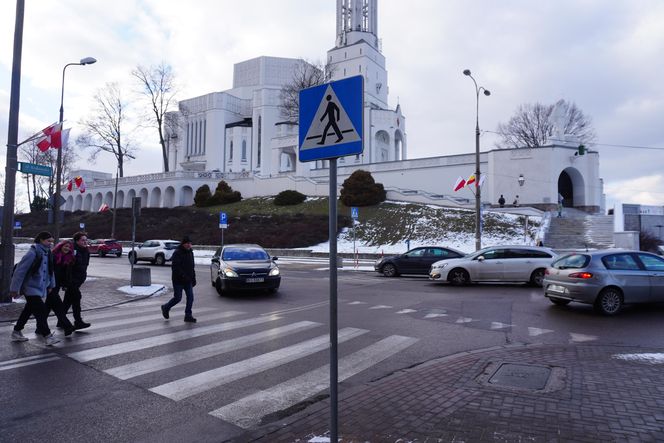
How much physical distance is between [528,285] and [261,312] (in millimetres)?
10776

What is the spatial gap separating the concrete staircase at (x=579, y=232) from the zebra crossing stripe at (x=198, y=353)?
27.1m

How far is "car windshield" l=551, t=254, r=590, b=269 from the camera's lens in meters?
10.8

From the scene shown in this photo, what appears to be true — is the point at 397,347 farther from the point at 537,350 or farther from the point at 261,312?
the point at 261,312

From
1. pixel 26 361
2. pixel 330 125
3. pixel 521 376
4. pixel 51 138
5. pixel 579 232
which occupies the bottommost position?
pixel 26 361

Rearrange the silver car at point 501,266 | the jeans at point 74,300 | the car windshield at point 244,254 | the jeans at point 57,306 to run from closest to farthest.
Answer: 1. the jeans at point 57,306
2. the jeans at point 74,300
3. the car windshield at point 244,254
4. the silver car at point 501,266

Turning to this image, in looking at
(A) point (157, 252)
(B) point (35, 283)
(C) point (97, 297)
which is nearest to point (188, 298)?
(B) point (35, 283)

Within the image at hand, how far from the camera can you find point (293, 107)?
70562mm

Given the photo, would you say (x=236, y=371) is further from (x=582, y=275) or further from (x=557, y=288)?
(x=557, y=288)

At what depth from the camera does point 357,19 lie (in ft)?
288

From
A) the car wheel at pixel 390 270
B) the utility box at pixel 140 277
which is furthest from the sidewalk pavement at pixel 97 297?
the car wheel at pixel 390 270

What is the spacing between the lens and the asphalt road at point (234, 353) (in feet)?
15.2

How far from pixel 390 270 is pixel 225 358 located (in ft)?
51.6

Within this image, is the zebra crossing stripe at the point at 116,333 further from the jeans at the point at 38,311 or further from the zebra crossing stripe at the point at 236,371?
the zebra crossing stripe at the point at 236,371

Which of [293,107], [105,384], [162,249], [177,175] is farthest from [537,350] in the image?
[293,107]
